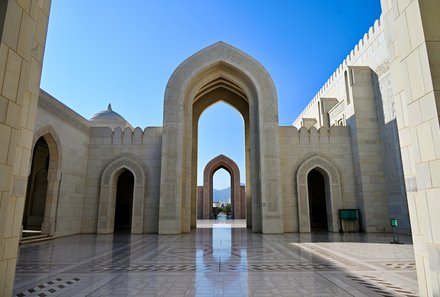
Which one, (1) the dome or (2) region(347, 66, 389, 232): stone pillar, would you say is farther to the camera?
(1) the dome

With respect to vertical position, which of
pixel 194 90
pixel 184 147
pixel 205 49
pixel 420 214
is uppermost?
pixel 205 49

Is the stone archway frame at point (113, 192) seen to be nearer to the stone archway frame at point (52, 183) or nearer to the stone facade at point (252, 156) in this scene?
the stone facade at point (252, 156)

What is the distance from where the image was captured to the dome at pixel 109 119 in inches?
712

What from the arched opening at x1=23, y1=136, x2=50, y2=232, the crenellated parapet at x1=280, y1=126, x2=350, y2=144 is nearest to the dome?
the arched opening at x1=23, y1=136, x2=50, y2=232

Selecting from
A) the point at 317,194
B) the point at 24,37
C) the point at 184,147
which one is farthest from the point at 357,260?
the point at 317,194

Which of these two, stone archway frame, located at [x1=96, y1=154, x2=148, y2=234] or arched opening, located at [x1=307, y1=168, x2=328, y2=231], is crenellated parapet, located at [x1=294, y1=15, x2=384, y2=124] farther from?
stone archway frame, located at [x1=96, y1=154, x2=148, y2=234]

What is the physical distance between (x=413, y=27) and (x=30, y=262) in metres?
7.02

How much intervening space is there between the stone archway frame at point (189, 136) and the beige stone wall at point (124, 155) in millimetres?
835

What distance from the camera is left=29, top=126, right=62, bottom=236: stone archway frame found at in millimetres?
9734

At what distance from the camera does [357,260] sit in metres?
5.52

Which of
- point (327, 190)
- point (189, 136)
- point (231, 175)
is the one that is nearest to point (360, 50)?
point (327, 190)

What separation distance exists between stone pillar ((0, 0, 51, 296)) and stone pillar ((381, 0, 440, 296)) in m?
3.69

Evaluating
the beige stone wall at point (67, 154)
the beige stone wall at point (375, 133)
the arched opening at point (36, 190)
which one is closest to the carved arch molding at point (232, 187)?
the beige stone wall at point (375, 133)

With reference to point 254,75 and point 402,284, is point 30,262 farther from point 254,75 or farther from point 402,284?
point 254,75
